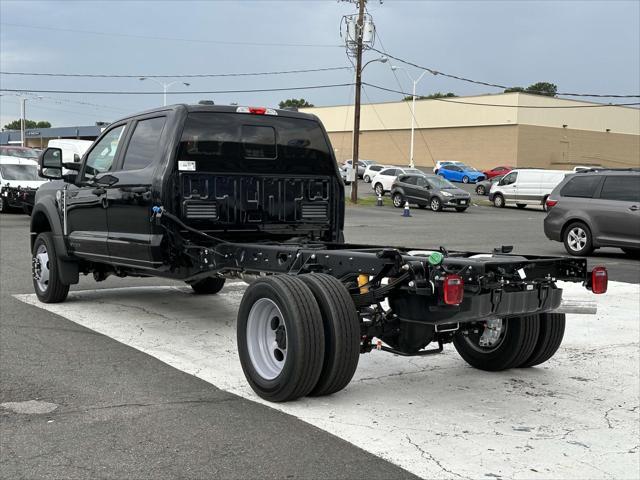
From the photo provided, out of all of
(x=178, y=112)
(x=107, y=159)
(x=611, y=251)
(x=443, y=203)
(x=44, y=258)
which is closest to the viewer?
(x=178, y=112)

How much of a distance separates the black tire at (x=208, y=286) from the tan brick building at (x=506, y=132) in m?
64.4

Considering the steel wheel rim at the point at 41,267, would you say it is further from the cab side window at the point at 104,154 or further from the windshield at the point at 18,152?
the windshield at the point at 18,152

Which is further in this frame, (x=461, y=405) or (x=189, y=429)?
(x=461, y=405)

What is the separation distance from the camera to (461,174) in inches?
2339

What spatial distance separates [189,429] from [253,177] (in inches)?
129

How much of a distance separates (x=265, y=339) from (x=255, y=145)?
254 centimetres

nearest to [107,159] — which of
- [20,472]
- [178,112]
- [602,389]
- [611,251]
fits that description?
[178,112]

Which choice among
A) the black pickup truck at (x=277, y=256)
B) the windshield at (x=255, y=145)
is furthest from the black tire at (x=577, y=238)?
the windshield at (x=255, y=145)

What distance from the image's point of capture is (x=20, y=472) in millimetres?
4117

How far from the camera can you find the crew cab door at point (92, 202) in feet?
26.4

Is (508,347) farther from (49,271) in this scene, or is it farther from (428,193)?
(428,193)

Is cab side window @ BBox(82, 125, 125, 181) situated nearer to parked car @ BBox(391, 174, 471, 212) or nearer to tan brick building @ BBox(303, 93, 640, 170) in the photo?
parked car @ BBox(391, 174, 471, 212)

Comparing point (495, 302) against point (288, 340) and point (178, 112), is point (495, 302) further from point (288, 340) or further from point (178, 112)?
point (178, 112)

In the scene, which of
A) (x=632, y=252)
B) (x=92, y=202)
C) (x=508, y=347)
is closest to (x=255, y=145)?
(x=92, y=202)
